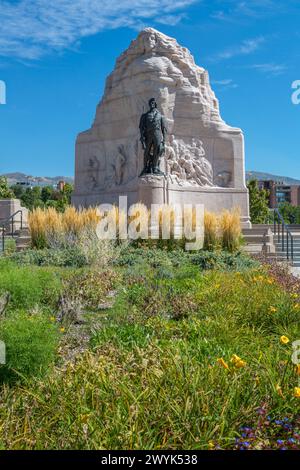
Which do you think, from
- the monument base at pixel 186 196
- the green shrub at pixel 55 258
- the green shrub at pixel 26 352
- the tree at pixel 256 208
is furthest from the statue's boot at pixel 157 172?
the tree at pixel 256 208

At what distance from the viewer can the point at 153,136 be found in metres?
18.3

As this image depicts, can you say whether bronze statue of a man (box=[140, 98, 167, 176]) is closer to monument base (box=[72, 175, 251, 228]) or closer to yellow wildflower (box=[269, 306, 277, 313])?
monument base (box=[72, 175, 251, 228])

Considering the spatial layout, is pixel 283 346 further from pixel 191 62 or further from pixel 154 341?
pixel 191 62

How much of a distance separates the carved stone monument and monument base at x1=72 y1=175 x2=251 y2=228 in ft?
0.12

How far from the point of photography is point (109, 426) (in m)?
2.88

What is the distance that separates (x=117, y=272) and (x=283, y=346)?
534 centimetres

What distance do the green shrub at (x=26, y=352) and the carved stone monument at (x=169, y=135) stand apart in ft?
51.8

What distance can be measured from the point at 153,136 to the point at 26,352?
1488cm

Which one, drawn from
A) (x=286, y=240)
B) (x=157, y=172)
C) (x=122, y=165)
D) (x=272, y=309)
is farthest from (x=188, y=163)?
(x=272, y=309)

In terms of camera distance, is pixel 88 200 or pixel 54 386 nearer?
pixel 54 386

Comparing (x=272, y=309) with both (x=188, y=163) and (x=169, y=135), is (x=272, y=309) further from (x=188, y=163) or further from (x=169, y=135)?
(x=169, y=135)

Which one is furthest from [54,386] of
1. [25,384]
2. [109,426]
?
[109,426]

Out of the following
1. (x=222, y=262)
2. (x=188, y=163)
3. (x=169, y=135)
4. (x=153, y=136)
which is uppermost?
(x=169, y=135)
